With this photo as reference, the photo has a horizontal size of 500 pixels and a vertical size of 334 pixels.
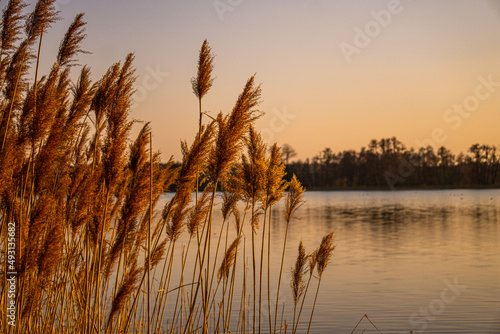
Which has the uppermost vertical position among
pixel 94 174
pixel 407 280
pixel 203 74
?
pixel 203 74

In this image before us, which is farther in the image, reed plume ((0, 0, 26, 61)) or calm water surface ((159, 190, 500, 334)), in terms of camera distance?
calm water surface ((159, 190, 500, 334))

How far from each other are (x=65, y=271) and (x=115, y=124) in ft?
5.62

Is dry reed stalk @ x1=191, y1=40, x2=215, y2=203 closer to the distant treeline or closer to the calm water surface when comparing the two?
the calm water surface

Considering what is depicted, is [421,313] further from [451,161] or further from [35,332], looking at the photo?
[451,161]

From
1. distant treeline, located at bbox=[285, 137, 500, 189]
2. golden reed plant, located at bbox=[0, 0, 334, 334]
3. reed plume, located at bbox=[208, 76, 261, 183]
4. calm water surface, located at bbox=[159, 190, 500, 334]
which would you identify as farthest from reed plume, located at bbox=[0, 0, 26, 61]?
distant treeline, located at bbox=[285, 137, 500, 189]

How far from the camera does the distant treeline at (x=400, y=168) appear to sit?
311 feet

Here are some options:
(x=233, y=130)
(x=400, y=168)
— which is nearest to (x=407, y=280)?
(x=233, y=130)

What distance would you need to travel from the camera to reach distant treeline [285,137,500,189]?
94.8 meters

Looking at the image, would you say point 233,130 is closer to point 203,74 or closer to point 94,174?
point 203,74

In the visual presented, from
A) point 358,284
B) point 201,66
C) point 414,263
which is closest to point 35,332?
point 201,66

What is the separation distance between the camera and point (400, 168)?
317 feet

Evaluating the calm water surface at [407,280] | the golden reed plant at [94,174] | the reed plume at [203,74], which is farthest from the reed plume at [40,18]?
the calm water surface at [407,280]

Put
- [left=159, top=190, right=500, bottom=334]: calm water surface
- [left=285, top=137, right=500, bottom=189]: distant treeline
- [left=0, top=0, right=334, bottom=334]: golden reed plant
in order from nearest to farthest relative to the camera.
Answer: [left=0, top=0, right=334, bottom=334]: golden reed plant < [left=159, top=190, right=500, bottom=334]: calm water surface < [left=285, top=137, right=500, bottom=189]: distant treeline

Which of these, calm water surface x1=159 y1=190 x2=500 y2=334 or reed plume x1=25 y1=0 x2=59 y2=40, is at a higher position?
reed plume x1=25 y1=0 x2=59 y2=40
